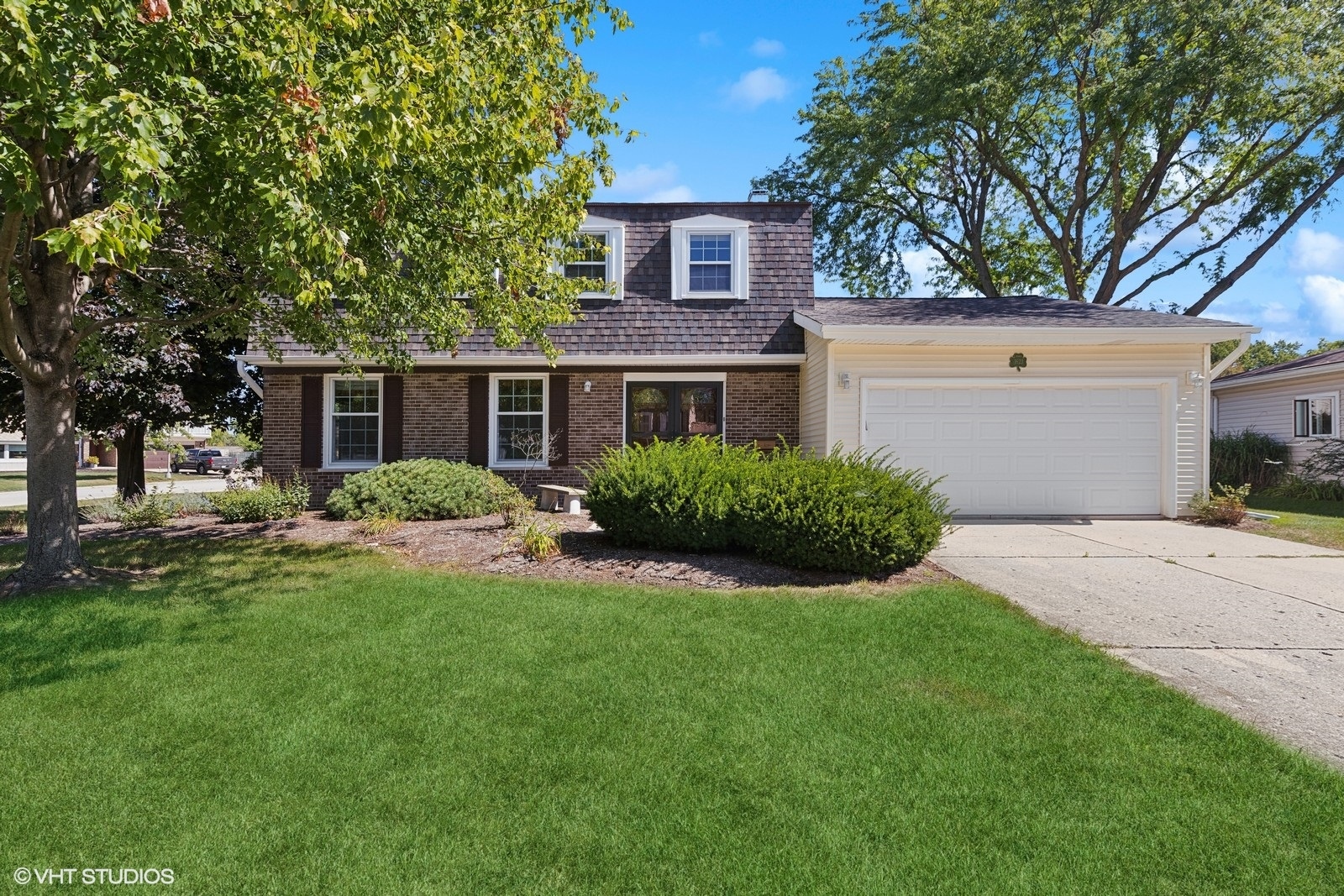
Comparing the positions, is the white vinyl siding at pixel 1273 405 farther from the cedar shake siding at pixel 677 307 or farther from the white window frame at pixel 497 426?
the white window frame at pixel 497 426

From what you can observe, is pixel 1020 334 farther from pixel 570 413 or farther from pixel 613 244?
pixel 570 413

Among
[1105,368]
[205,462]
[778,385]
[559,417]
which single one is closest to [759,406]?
[778,385]

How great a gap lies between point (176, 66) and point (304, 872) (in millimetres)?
4562

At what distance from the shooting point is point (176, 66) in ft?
14.0

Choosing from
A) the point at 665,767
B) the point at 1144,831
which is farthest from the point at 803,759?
the point at 1144,831

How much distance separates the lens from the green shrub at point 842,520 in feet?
21.0

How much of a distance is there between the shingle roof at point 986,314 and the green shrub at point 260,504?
9.09 metres

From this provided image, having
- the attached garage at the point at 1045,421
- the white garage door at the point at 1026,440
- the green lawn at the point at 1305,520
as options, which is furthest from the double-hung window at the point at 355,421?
the green lawn at the point at 1305,520

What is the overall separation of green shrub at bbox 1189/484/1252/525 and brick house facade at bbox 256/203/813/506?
638cm

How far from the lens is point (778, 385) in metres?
12.8

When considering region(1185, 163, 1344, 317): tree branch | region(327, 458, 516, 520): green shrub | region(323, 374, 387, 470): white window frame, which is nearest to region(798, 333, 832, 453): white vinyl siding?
region(327, 458, 516, 520): green shrub

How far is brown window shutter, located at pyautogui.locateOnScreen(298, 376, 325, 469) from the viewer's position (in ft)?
41.0

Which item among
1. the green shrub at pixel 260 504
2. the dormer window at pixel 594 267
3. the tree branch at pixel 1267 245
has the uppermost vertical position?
the tree branch at pixel 1267 245

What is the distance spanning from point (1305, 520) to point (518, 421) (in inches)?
530
